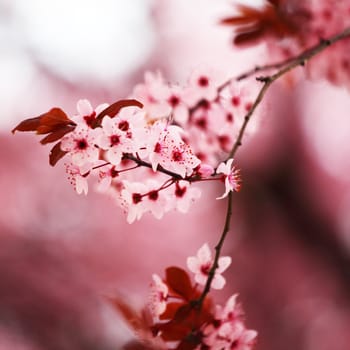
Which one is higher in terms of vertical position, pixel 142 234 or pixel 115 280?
pixel 142 234

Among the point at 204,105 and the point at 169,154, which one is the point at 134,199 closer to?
the point at 169,154

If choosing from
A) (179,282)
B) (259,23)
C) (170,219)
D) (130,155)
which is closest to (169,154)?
(130,155)

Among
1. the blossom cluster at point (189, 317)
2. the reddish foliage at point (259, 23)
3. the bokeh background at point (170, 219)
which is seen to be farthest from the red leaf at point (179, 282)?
the bokeh background at point (170, 219)

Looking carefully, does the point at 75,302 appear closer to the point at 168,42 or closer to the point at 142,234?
the point at 142,234

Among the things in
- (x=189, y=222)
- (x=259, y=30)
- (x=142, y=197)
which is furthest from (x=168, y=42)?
(x=142, y=197)

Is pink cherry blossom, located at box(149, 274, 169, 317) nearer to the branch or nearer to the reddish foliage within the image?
the branch

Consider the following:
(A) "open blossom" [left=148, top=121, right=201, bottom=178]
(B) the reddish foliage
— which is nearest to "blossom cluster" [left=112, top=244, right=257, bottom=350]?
(A) "open blossom" [left=148, top=121, right=201, bottom=178]
